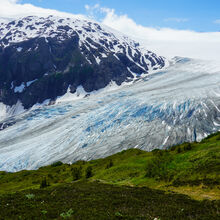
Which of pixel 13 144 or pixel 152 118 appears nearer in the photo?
pixel 152 118

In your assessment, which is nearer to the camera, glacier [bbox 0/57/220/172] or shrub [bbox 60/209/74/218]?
shrub [bbox 60/209/74/218]

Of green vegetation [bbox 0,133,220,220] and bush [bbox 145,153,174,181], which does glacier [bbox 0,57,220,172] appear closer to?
bush [bbox 145,153,174,181]

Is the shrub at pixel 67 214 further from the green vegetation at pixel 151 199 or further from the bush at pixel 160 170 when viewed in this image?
the bush at pixel 160 170

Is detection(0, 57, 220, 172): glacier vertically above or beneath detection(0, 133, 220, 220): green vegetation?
beneath

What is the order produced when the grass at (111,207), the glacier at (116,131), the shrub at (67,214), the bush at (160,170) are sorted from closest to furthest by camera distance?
1. the shrub at (67,214)
2. the grass at (111,207)
3. the bush at (160,170)
4. the glacier at (116,131)

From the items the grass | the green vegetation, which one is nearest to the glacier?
the green vegetation

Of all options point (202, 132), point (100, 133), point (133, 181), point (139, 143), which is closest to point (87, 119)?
point (100, 133)

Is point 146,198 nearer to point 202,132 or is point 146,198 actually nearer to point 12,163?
point 202,132

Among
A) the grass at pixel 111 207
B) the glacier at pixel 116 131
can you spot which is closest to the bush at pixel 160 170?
the grass at pixel 111 207

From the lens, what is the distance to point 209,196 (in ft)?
55.8

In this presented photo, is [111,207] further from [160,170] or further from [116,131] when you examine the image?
[116,131]

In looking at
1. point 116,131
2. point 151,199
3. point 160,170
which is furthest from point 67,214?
point 116,131

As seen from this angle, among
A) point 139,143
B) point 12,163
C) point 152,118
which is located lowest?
point 12,163

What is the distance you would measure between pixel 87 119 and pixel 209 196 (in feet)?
274
